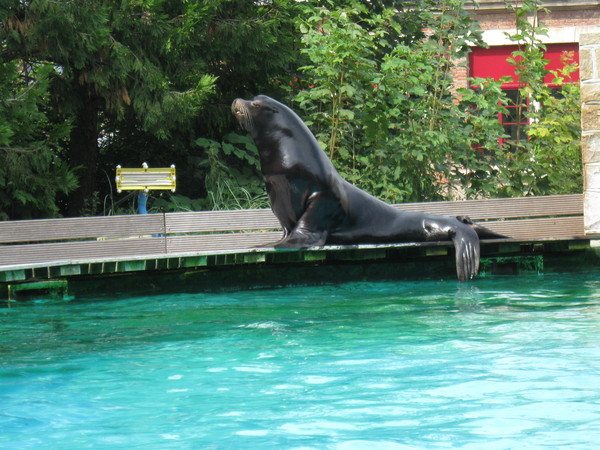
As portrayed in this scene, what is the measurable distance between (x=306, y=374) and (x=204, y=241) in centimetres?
399

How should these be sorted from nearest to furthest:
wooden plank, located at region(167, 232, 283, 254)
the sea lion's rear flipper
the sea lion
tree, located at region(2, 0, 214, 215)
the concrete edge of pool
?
the concrete edge of pool, the sea lion, the sea lion's rear flipper, wooden plank, located at region(167, 232, 283, 254), tree, located at region(2, 0, 214, 215)

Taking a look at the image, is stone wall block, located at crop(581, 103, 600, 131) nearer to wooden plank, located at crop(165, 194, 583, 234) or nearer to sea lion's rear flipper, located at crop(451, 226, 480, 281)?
wooden plank, located at crop(165, 194, 583, 234)

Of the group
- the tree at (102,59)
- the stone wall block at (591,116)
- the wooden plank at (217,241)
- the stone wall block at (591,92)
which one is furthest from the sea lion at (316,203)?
the tree at (102,59)

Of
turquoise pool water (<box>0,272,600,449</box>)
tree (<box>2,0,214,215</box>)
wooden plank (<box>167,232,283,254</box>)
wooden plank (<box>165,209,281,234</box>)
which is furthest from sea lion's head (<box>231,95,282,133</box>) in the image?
tree (<box>2,0,214,215</box>)

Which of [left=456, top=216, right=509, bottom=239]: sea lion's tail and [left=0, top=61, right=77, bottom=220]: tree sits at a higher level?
[left=0, top=61, right=77, bottom=220]: tree

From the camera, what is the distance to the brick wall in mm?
8406

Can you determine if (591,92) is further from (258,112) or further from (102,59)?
(102,59)

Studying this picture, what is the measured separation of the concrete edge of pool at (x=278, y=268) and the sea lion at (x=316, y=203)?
16 cm

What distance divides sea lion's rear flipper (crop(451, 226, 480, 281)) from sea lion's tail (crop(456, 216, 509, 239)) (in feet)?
1.15

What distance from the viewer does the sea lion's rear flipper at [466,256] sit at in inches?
317

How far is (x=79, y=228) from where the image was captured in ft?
25.6

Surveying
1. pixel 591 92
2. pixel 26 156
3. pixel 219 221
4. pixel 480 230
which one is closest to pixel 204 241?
pixel 219 221

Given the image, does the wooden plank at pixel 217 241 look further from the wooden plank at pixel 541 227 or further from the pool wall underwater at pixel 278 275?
the wooden plank at pixel 541 227

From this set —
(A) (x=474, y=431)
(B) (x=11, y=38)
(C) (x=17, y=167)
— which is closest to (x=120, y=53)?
(B) (x=11, y=38)
